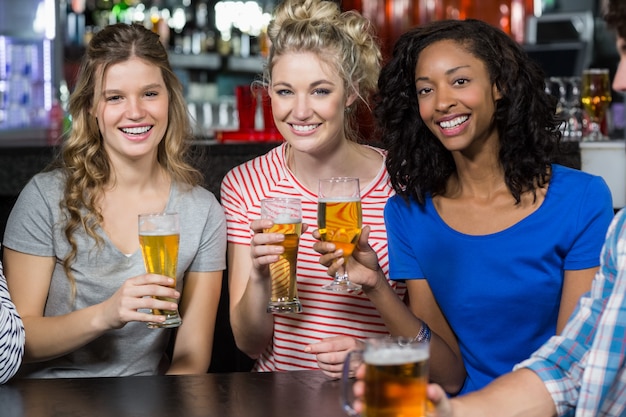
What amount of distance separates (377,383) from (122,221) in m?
1.36

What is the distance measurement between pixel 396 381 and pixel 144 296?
0.86 m

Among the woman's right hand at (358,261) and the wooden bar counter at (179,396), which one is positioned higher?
the woman's right hand at (358,261)

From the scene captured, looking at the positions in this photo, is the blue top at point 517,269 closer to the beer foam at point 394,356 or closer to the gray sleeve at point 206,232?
the gray sleeve at point 206,232

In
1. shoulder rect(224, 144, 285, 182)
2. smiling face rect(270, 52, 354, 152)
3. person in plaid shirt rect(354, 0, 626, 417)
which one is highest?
smiling face rect(270, 52, 354, 152)

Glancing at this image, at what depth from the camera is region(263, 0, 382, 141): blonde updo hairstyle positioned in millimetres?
2367

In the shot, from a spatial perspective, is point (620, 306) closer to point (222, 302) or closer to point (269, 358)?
point (269, 358)

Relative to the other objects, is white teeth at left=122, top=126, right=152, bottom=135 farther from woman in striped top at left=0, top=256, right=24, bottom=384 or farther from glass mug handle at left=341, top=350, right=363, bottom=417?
glass mug handle at left=341, top=350, right=363, bottom=417

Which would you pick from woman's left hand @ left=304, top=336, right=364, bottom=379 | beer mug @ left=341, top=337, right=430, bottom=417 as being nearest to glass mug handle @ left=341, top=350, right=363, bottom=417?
beer mug @ left=341, top=337, right=430, bottom=417

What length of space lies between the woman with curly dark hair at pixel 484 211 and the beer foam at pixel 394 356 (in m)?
0.73

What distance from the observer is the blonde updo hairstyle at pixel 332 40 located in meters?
2.37

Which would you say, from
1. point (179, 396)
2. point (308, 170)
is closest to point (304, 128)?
point (308, 170)

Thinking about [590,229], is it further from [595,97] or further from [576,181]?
[595,97]

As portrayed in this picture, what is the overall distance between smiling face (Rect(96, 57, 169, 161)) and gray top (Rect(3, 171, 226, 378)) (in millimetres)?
205

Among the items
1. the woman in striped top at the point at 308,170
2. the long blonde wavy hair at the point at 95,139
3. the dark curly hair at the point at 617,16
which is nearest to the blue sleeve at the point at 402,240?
the woman in striped top at the point at 308,170
